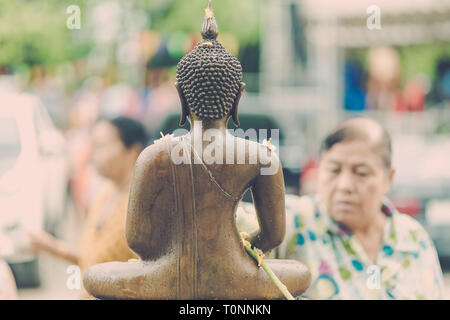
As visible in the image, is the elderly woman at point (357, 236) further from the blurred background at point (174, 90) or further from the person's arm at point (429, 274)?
the blurred background at point (174, 90)

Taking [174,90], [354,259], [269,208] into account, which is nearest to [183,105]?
[269,208]

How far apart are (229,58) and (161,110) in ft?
29.9

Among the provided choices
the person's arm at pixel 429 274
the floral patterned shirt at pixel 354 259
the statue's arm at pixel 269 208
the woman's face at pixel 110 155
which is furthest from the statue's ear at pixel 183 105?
the woman's face at pixel 110 155

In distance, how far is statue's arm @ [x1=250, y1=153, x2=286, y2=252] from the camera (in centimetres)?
158

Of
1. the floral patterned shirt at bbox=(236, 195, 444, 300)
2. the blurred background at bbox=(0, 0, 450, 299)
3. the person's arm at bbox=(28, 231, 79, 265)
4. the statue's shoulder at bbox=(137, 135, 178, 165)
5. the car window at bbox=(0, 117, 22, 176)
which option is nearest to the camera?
the statue's shoulder at bbox=(137, 135, 178, 165)

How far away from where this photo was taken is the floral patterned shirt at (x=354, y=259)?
2.31m

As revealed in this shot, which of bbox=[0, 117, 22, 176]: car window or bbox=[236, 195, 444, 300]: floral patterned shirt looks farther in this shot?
bbox=[0, 117, 22, 176]: car window

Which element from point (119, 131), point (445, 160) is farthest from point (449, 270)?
point (119, 131)

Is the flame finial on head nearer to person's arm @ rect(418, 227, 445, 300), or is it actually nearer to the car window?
person's arm @ rect(418, 227, 445, 300)

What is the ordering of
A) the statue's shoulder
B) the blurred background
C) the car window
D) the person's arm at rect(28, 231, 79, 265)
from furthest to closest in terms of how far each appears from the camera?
the blurred background < the car window < the person's arm at rect(28, 231, 79, 265) < the statue's shoulder

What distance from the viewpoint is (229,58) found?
1562 mm

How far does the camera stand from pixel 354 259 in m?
2.41

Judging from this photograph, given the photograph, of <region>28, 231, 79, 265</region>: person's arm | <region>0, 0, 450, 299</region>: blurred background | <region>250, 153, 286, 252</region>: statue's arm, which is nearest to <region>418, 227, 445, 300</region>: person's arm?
<region>250, 153, 286, 252</region>: statue's arm

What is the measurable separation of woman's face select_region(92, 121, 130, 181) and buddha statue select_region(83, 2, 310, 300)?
1.60 metres
